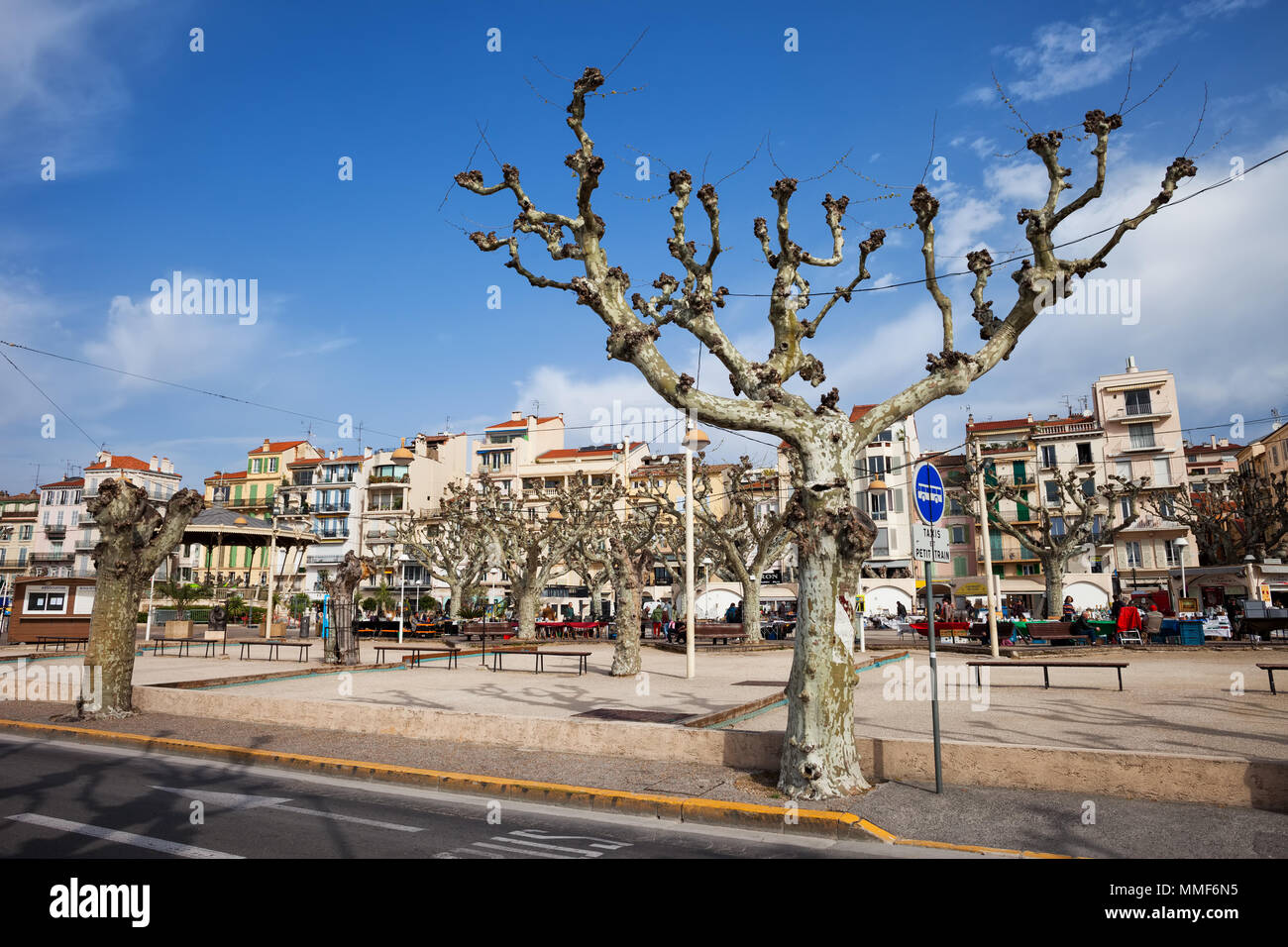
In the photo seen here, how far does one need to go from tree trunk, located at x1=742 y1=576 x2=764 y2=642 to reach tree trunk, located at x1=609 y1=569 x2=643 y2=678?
1094cm

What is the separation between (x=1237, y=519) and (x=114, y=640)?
56.6 m

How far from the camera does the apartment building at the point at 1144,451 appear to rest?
57656 millimetres

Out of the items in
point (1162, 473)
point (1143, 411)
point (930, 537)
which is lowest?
point (930, 537)

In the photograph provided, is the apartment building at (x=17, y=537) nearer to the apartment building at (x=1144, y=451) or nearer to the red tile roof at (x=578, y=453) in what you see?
the red tile roof at (x=578, y=453)

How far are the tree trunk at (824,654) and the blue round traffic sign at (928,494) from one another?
0.70 meters

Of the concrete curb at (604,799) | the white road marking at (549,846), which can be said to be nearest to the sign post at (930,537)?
the concrete curb at (604,799)

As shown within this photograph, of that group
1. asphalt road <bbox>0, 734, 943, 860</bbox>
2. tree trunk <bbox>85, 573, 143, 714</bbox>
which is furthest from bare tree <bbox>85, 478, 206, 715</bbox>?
asphalt road <bbox>0, 734, 943, 860</bbox>

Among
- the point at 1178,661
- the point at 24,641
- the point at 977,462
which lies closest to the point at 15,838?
the point at 977,462

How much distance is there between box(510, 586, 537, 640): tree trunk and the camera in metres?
31.7

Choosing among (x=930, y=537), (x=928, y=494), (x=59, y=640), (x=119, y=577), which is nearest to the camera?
(x=930, y=537)

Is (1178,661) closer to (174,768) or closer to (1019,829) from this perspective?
(1019,829)

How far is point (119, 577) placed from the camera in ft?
45.0

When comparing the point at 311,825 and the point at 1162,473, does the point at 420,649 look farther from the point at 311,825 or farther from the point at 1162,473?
the point at 1162,473

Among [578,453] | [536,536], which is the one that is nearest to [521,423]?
[578,453]
